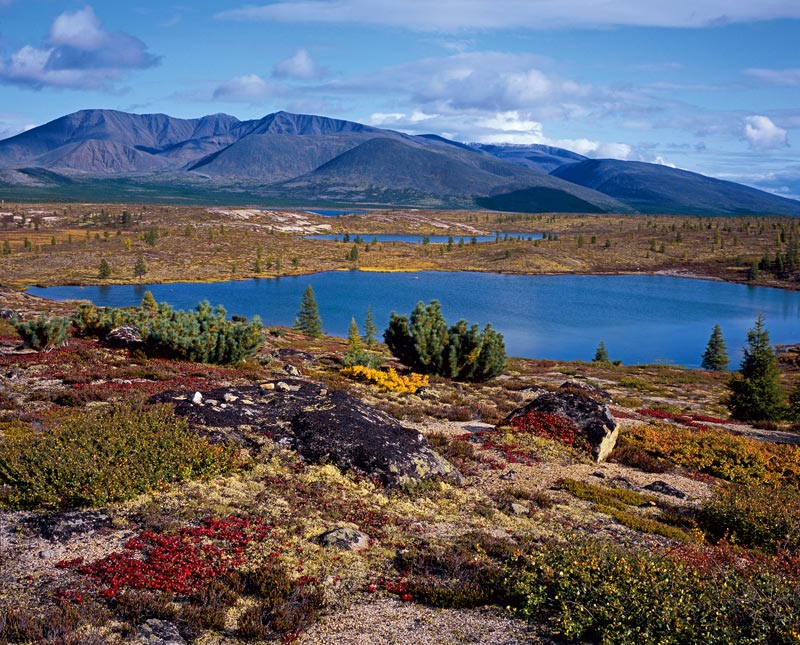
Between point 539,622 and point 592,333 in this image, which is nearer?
point 539,622

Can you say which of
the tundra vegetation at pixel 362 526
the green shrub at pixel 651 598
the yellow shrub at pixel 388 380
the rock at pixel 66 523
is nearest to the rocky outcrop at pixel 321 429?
the tundra vegetation at pixel 362 526

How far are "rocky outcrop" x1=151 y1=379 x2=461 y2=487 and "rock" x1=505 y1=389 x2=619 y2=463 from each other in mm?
6442

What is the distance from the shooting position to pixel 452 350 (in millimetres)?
37719

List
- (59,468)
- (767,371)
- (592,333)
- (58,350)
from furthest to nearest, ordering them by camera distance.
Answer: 1. (592,333)
2. (767,371)
3. (58,350)
4. (59,468)

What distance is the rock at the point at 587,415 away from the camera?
20.8 metres

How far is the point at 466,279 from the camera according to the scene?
155750mm

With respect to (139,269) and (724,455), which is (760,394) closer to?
(724,455)

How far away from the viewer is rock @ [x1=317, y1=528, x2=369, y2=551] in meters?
12.1

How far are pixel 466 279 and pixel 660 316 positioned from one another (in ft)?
175

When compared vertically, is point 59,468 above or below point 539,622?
above

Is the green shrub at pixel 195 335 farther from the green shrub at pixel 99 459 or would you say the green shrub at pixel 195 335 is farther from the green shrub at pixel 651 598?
the green shrub at pixel 651 598

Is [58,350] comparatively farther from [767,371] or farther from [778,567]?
[767,371]

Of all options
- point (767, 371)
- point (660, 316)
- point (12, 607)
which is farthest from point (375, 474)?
point (660, 316)

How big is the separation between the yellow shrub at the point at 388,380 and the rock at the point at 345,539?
1596cm
